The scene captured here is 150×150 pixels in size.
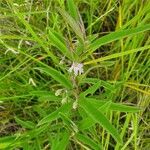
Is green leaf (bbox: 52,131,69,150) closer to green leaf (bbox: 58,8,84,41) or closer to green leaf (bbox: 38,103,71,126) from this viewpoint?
green leaf (bbox: 38,103,71,126)

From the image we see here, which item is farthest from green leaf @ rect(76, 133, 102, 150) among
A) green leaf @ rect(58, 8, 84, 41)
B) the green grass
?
green leaf @ rect(58, 8, 84, 41)

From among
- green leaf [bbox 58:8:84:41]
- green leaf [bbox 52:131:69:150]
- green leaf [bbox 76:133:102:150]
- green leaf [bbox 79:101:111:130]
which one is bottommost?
green leaf [bbox 76:133:102:150]

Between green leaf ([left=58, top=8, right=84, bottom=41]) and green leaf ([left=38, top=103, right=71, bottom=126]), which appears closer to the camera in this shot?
green leaf ([left=58, top=8, right=84, bottom=41])

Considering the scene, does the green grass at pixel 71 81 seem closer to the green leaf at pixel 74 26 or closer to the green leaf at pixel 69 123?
the green leaf at pixel 69 123

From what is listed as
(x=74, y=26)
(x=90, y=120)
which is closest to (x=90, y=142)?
(x=90, y=120)

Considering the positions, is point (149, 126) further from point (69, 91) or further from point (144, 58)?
point (69, 91)

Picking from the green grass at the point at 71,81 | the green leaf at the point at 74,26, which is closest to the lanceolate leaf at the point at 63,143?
the green grass at the point at 71,81

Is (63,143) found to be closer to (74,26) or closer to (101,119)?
(101,119)

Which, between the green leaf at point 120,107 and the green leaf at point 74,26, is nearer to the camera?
the green leaf at point 74,26
